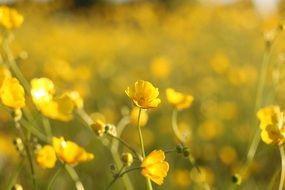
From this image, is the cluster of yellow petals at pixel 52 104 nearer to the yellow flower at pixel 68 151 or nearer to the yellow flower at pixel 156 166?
the yellow flower at pixel 68 151

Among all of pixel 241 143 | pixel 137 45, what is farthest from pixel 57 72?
pixel 137 45

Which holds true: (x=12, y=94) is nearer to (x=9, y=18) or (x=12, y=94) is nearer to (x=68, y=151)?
(x=68, y=151)

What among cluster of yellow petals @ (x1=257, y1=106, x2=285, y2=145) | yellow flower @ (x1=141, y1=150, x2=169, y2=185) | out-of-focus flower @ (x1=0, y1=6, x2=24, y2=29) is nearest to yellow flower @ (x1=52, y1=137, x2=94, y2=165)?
yellow flower @ (x1=141, y1=150, x2=169, y2=185)

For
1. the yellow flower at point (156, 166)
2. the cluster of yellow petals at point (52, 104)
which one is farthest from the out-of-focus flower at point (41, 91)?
the yellow flower at point (156, 166)

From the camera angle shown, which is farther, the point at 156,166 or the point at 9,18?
the point at 9,18

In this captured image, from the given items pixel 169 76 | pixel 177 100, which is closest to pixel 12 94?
pixel 177 100

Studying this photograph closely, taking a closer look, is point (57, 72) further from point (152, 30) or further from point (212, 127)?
point (152, 30)
